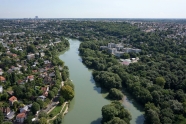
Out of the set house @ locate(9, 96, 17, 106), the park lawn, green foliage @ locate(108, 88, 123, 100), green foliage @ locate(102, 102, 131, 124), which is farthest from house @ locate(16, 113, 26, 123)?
green foliage @ locate(108, 88, 123, 100)

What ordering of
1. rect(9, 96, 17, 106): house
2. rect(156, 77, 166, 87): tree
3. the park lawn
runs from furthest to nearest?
rect(156, 77, 166, 87): tree, rect(9, 96, 17, 106): house, the park lawn

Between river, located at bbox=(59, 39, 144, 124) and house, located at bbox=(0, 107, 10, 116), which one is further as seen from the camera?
river, located at bbox=(59, 39, 144, 124)

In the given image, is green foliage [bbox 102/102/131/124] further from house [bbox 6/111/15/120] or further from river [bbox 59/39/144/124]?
house [bbox 6/111/15/120]

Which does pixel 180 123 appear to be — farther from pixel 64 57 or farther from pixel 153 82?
pixel 64 57

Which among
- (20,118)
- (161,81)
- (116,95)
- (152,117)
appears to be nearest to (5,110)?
(20,118)

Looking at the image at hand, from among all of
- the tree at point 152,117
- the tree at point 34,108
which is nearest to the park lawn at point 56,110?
the tree at point 34,108

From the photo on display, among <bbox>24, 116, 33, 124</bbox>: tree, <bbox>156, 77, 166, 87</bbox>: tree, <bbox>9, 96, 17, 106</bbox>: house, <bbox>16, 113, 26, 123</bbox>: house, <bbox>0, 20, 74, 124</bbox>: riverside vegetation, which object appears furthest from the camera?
<bbox>156, 77, 166, 87</bbox>: tree

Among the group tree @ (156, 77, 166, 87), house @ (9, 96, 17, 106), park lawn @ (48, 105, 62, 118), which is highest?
tree @ (156, 77, 166, 87)

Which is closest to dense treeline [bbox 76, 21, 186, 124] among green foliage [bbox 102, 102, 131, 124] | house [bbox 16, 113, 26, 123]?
green foliage [bbox 102, 102, 131, 124]

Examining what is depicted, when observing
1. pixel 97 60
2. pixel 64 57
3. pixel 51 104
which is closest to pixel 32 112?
pixel 51 104

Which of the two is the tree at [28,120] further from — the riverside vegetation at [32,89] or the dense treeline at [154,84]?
the dense treeline at [154,84]

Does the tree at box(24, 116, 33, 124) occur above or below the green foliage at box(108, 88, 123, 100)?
above
